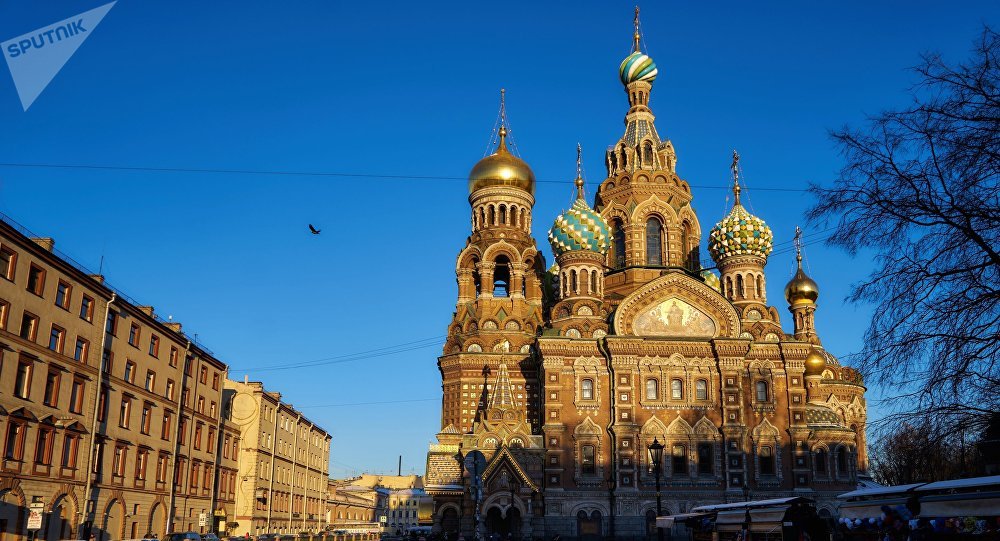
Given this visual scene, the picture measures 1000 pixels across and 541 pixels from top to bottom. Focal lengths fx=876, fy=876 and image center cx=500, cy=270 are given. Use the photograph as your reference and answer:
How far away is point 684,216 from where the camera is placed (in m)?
56.8

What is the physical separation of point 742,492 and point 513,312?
17793 mm

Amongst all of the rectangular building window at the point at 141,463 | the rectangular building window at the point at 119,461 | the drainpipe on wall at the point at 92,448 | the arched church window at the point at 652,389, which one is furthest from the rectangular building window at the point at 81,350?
the arched church window at the point at 652,389

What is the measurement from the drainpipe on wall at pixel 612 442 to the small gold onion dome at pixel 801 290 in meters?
18.8

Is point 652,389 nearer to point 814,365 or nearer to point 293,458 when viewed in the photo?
point 814,365

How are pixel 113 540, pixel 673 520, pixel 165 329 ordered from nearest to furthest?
pixel 673 520
pixel 113 540
pixel 165 329

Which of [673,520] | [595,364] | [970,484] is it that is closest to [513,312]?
[595,364]

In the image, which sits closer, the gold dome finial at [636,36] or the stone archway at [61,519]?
the stone archway at [61,519]

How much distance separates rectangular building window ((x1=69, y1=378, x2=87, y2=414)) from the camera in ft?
100

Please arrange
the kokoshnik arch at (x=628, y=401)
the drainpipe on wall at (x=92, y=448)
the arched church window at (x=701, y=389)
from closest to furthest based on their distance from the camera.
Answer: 1. the drainpipe on wall at (x=92, y=448)
2. the kokoshnik arch at (x=628, y=401)
3. the arched church window at (x=701, y=389)

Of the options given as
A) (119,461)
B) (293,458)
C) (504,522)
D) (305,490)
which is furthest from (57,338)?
(305,490)

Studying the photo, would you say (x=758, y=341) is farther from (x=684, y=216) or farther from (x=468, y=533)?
(x=468, y=533)

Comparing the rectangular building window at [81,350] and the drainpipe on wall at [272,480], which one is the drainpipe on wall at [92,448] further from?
the drainpipe on wall at [272,480]

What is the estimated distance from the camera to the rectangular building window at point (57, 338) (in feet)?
95.8

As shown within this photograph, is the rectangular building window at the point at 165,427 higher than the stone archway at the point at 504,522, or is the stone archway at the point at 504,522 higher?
the rectangular building window at the point at 165,427
